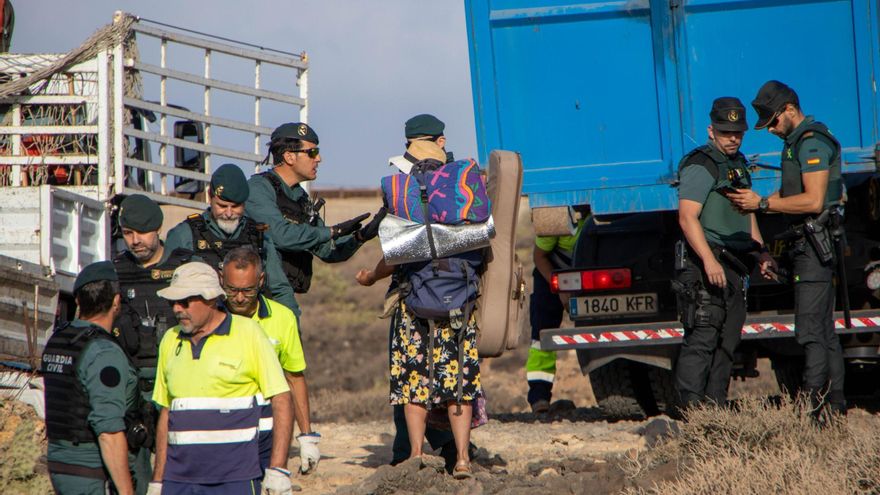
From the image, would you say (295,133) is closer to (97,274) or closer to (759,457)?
(97,274)

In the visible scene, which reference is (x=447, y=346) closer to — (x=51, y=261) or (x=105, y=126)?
(x=51, y=261)

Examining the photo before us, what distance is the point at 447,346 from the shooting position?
23.5 feet

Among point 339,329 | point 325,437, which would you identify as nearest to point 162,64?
point 325,437

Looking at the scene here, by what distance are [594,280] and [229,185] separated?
3.59 metres

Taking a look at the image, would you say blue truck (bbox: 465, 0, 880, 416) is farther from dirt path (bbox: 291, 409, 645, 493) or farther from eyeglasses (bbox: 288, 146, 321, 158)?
eyeglasses (bbox: 288, 146, 321, 158)

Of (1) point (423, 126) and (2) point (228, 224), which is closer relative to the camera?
(2) point (228, 224)

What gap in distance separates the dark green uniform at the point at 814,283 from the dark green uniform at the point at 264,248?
2.75 m

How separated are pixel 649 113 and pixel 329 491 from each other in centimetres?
316

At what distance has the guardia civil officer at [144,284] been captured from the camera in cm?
640

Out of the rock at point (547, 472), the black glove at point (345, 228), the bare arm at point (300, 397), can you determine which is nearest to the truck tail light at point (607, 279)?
the rock at point (547, 472)

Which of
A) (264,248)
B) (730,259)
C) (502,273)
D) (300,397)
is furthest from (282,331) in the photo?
(730,259)

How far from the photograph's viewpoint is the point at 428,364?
23.4 feet

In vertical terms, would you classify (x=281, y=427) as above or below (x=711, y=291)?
below

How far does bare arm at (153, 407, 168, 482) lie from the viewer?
5.46m
